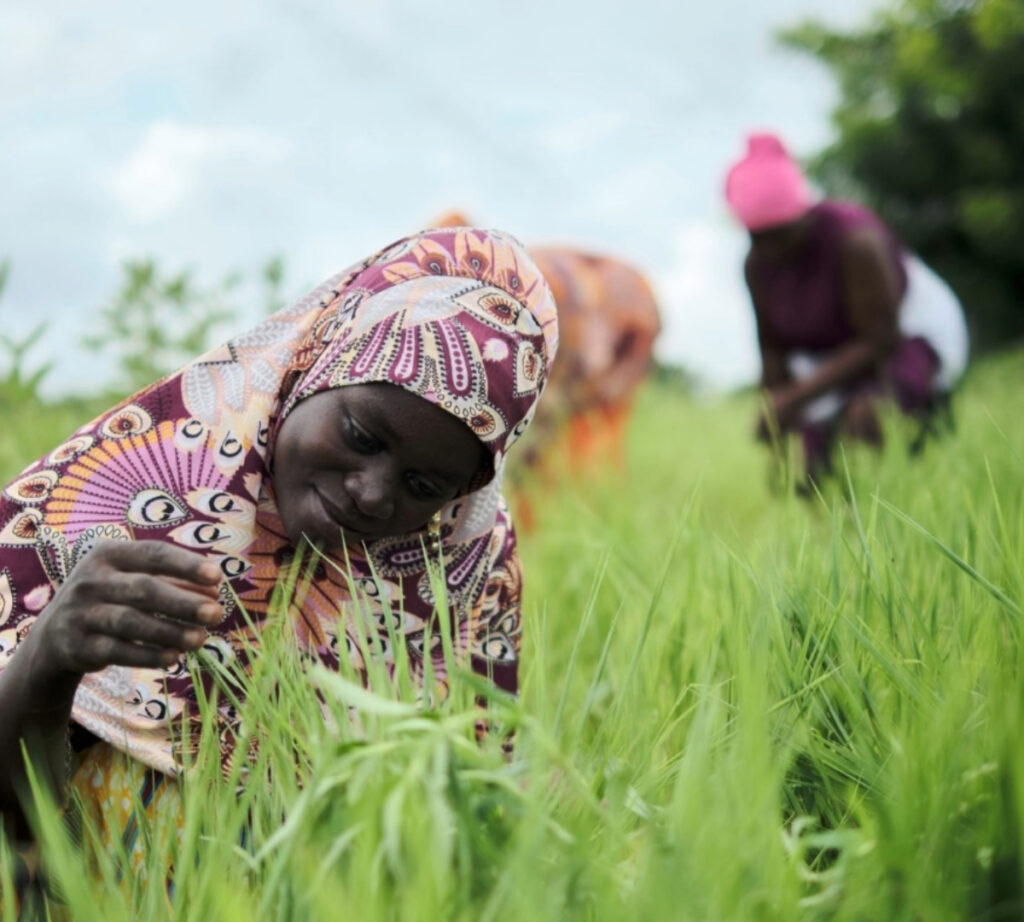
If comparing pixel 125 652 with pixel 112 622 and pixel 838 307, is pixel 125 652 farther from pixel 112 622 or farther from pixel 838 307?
pixel 838 307

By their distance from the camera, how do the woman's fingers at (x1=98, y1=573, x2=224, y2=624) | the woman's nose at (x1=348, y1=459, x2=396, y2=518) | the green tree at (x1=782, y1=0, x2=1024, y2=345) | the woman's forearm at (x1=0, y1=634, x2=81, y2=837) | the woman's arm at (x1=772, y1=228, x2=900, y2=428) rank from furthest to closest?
1. the green tree at (x1=782, y1=0, x2=1024, y2=345)
2. the woman's arm at (x1=772, y1=228, x2=900, y2=428)
3. the woman's nose at (x1=348, y1=459, x2=396, y2=518)
4. the woman's forearm at (x1=0, y1=634, x2=81, y2=837)
5. the woman's fingers at (x1=98, y1=573, x2=224, y2=624)

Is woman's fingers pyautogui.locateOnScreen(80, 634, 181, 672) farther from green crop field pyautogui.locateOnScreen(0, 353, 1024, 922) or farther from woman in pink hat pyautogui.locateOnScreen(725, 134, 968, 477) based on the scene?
woman in pink hat pyautogui.locateOnScreen(725, 134, 968, 477)

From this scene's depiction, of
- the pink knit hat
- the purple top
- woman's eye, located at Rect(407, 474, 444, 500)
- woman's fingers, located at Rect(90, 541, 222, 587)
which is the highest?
the pink knit hat

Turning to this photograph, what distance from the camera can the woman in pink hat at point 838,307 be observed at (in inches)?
146

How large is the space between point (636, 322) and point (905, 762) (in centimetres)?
410

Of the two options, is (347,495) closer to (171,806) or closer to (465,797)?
(171,806)

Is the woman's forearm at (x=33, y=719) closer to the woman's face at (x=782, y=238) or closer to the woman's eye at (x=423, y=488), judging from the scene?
the woman's eye at (x=423, y=488)

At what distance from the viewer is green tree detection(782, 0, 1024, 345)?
28.0ft

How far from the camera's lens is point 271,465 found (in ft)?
4.79

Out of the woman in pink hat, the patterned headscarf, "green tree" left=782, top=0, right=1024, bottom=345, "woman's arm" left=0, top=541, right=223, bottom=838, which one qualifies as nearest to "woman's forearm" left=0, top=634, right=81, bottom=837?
"woman's arm" left=0, top=541, right=223, bottom=838

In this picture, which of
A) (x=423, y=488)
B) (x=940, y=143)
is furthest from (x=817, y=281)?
(x=940, y=143)

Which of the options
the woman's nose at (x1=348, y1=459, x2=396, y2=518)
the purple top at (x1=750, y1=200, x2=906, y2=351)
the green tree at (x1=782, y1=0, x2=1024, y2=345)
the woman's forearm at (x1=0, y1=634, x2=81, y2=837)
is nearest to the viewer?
the woman's forearm at (x1=0, y1=634, x2=81, y2=837)

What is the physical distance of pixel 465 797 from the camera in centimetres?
83

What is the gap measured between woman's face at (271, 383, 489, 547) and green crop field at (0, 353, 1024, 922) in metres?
0.24
